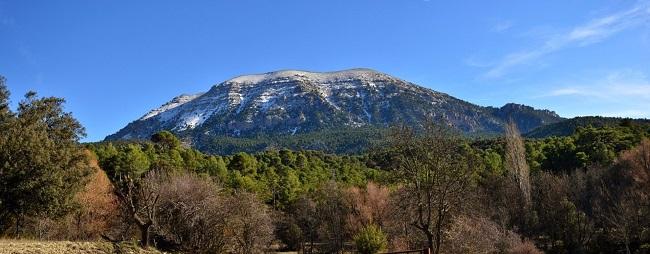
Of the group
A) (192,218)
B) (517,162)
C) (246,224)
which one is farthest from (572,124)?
(192,218)

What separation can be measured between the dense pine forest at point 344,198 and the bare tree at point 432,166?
0.24ft

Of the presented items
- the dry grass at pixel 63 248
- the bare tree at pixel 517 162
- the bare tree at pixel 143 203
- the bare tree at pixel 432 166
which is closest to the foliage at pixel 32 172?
the bare tree at pixel 143 203

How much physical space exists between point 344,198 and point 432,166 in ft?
96.0

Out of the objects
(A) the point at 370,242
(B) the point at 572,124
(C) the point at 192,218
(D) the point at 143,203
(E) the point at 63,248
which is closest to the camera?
(E) the point at 63,248

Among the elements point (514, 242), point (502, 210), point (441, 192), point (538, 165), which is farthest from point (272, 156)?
point (441, 192)

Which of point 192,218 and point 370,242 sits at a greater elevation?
point 192,218

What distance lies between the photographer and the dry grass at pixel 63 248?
1761 centimetres

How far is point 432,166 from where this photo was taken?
26.7m

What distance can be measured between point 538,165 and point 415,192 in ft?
145

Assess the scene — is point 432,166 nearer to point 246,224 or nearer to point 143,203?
point 143,203

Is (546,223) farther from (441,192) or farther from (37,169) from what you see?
(37,169)

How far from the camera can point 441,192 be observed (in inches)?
1067

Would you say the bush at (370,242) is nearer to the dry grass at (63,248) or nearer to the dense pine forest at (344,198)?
the dense pine forest at (344,198)

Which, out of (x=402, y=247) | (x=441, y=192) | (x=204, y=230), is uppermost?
(x=441, y=192)
